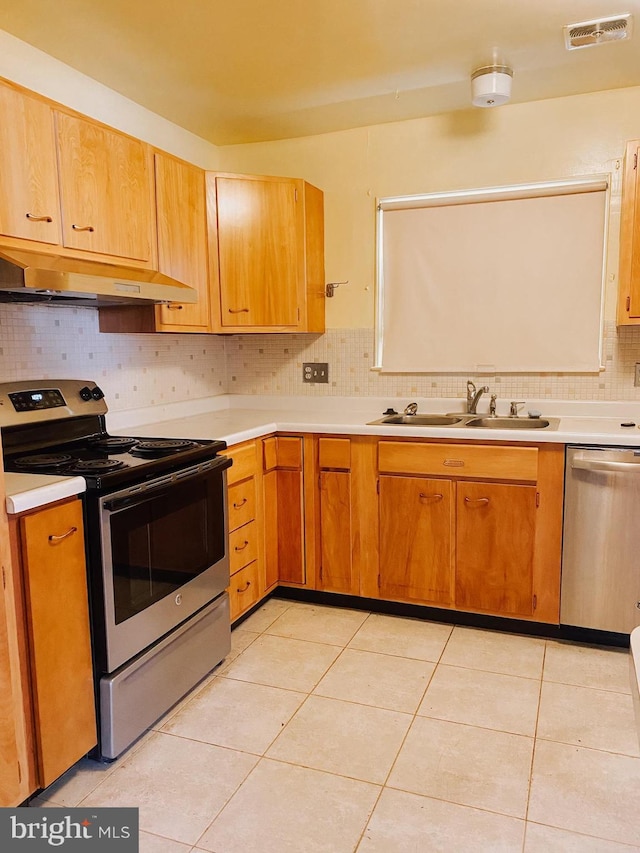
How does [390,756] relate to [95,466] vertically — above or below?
below

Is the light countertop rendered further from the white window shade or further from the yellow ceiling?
the yellow ceiling

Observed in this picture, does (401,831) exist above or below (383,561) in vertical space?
below

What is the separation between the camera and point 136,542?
Result: 2031 millimetres

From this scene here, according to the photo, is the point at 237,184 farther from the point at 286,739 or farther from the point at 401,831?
the point at 401,831

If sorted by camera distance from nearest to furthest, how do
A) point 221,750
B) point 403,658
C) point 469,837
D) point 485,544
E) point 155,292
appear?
point 469,837, point 221,750, point 155,292, point 403,658, point 485,544

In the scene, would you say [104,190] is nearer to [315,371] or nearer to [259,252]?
[259,252]

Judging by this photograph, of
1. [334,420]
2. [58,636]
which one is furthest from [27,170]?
[334,420]

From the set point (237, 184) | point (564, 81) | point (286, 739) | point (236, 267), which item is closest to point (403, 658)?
point (286, 739)

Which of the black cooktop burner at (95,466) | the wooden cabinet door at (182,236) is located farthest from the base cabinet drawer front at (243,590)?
the wooden cabinet door at (182,236)

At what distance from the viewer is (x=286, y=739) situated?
2.07 m

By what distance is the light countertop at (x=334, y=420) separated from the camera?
2.65m

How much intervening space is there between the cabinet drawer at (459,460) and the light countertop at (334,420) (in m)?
0.05

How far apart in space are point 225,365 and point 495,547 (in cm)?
195

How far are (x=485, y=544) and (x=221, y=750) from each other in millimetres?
1396
